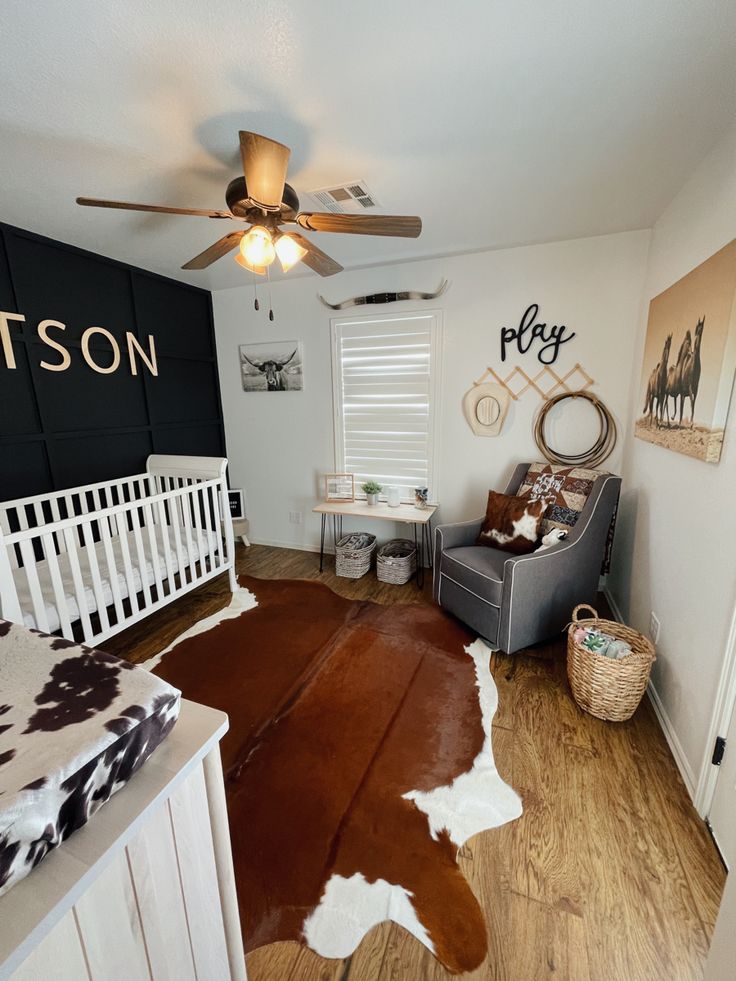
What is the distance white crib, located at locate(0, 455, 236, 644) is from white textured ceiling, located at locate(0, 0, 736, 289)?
1585mm

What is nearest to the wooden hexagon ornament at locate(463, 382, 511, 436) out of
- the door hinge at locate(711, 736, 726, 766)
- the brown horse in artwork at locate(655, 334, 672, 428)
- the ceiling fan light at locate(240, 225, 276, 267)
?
the brown horse in artwork at locate(655, 334, 672, 428)

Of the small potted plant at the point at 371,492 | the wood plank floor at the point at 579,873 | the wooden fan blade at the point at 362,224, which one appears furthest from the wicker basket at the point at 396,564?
the wooden fan blade at the point at 362,224

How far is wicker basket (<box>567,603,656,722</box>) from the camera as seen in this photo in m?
1.71

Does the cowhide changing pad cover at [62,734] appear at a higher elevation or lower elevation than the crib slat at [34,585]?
higher

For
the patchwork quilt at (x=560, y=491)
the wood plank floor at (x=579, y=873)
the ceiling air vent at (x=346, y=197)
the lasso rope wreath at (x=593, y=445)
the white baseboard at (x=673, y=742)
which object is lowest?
the wood plank floor at (x=579, y=873)

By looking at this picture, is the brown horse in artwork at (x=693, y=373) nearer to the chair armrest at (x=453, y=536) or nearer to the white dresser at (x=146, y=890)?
the chair armrest at (x=453, y=536)

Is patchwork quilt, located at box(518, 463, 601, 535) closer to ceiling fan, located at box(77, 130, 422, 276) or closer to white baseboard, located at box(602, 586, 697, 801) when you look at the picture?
white baseboard, located at box(602, 586, 697, 801)

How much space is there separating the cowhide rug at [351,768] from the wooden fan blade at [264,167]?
7.20 ft

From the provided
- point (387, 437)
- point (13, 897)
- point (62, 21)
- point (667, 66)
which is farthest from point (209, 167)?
point (13, 897)

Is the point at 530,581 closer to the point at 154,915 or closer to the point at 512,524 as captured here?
the point at 512,524

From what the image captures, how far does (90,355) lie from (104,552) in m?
1.37

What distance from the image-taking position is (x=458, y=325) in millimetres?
2998

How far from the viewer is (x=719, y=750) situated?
4.46ft

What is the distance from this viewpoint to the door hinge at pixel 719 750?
1353 mm
